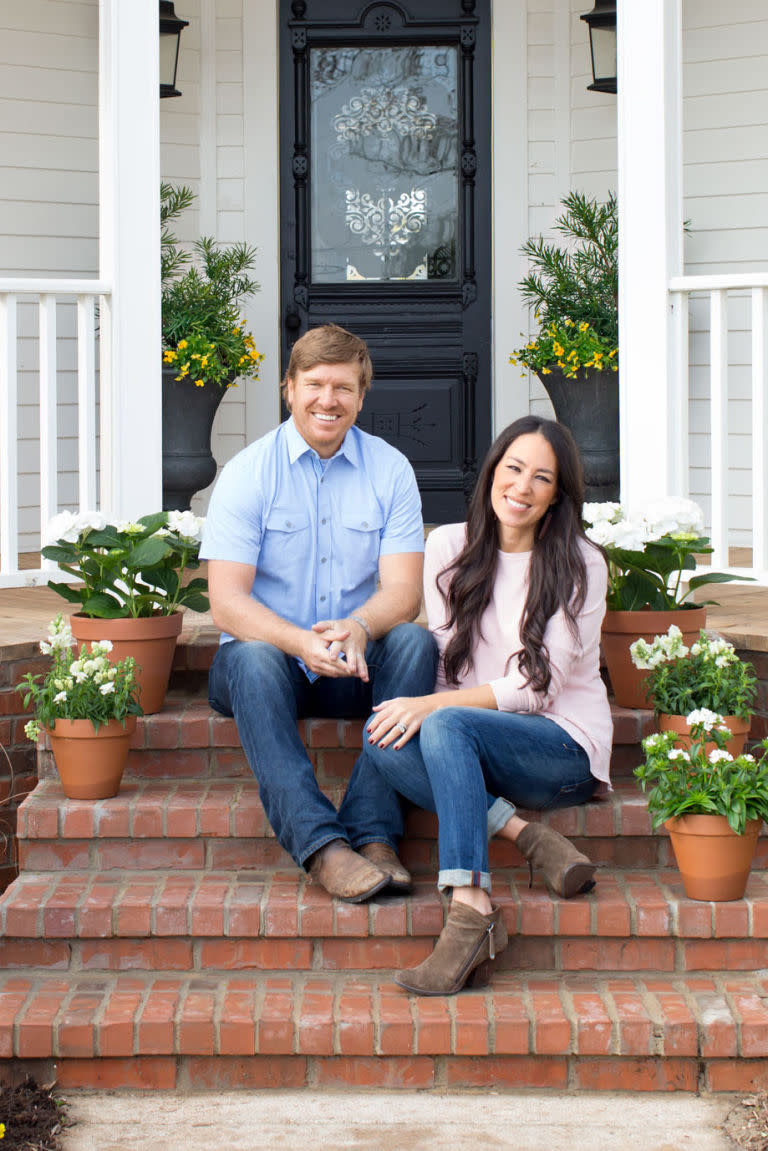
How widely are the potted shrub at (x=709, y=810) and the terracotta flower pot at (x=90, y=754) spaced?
1.07 metres

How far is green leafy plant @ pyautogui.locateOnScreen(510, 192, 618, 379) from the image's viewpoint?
517 centimetres

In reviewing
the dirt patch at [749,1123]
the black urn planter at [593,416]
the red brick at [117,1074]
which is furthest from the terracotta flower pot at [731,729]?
the black urn planter at [593,416]

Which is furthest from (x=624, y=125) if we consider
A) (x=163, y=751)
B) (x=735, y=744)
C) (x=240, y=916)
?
(x=240, y=916)

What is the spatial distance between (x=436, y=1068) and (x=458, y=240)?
3921 millimetres

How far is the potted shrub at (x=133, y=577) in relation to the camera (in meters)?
3.16

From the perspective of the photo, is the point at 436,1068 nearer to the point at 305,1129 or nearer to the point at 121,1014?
the point at 305,1129

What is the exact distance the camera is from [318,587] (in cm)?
306

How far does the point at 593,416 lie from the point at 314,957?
9.86ft

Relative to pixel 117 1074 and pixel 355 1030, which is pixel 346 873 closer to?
pixel 355 1030

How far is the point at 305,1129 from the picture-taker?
2.34m

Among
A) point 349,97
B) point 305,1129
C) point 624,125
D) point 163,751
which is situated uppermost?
point 349,97

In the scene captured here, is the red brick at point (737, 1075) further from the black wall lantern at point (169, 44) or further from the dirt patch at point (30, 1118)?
the black wall lantern at point (169, 44)

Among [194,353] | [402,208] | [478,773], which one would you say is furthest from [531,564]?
[402,208]

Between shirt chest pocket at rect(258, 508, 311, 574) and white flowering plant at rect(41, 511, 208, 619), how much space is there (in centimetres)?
26
